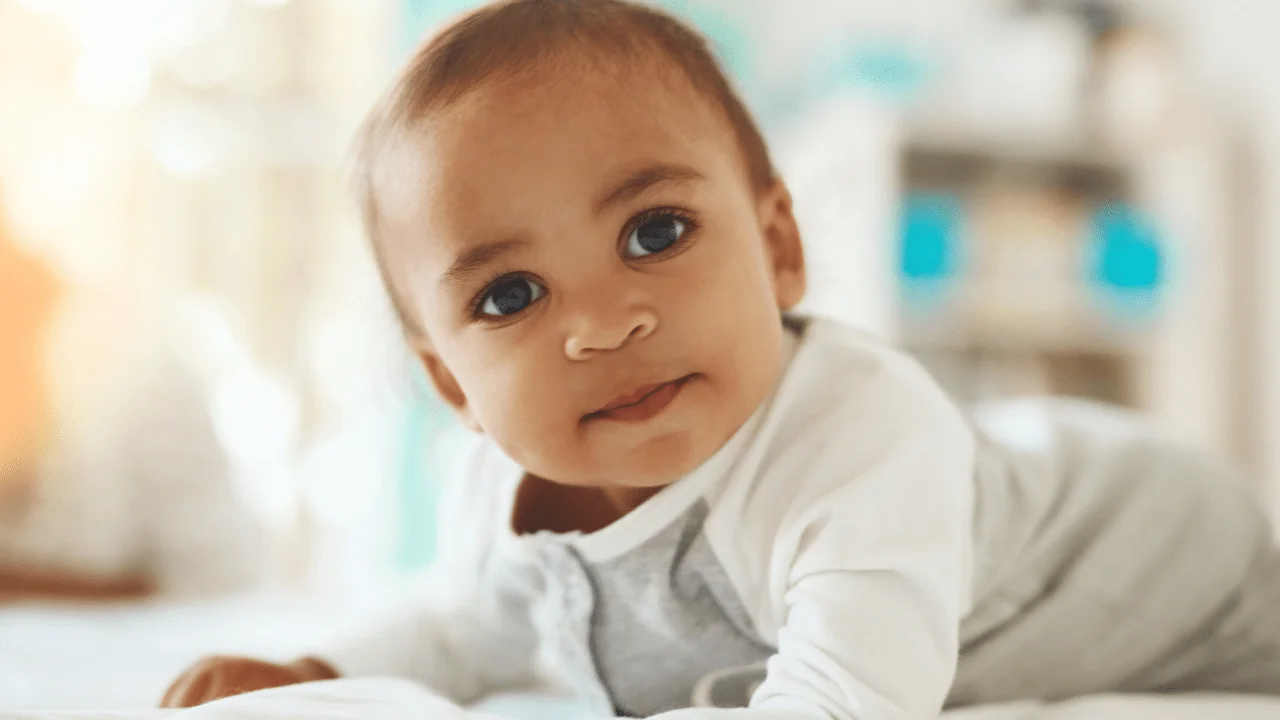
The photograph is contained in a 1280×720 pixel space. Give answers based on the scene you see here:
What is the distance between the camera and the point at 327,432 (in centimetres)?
226

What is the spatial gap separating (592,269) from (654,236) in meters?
0.05

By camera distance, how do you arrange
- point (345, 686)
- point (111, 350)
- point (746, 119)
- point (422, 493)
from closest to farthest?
point (345, 686), point (746, 119), point (111, 350), point (422, 493)

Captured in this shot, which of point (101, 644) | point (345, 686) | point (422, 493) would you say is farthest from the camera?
point (422, 493)

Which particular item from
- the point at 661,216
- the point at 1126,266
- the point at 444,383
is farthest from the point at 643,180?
the point at 1126,266

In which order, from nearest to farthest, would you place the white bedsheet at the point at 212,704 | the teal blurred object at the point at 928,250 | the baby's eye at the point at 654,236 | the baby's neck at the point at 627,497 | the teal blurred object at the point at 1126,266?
the white bedsheet at the point at 212,704 < the baby's eye at the point at 654,236 < the baby's neck at the point at 627,497 < the teal blurred object at the point at 928,250 < the teal blurred object at the point at 1126,266

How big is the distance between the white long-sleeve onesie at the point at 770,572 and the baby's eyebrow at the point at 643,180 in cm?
15

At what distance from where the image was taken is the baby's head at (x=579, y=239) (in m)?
0.55

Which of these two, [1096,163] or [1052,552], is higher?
[1052,552]

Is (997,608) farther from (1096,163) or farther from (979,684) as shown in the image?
(1096,163)

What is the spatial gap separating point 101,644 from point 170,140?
4.95 ft

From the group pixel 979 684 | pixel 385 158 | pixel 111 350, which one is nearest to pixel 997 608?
pixel 979 684

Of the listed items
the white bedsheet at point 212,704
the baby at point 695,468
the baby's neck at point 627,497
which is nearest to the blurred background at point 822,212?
the white bedsheet at point 212,704

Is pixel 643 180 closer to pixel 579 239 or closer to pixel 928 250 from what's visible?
pixel 579 239

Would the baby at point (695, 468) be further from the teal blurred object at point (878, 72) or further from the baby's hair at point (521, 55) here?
the teal blurred object at point (878, 72)
